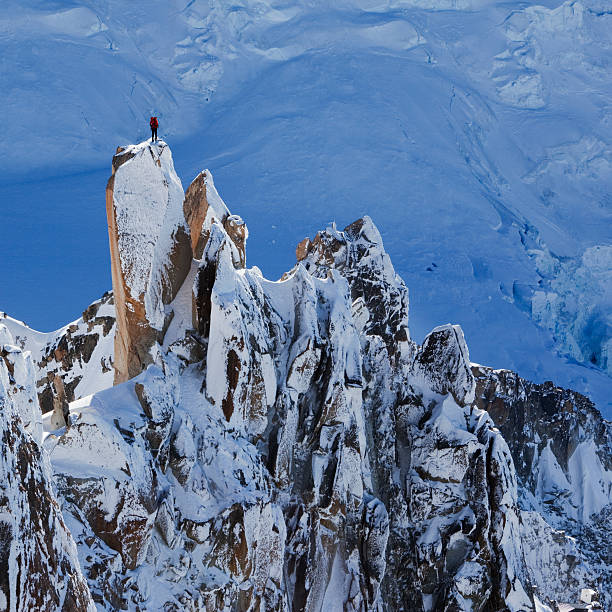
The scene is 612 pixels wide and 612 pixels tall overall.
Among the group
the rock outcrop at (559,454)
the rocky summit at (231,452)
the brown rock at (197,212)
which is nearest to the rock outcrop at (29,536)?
the rocky summit at (231,452)

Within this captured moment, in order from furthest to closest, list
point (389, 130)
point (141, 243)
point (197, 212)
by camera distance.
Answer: point (389, 130), point (197, 212), point (141, 243)

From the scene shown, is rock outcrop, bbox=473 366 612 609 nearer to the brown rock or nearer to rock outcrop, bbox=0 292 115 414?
rock outcrop, bbox=0 292 115 414

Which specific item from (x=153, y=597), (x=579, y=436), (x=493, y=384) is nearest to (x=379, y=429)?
(x=153, y=597)

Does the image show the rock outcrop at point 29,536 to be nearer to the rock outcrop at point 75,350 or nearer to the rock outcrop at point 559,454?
the rock outcrop at point 75,350

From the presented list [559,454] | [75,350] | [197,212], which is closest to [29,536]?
[197,212]

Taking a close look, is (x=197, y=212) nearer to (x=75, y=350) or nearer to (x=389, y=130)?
(x=75, y=350)

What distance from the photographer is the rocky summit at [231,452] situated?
1157cm

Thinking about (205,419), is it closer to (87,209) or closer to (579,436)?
(579,436)

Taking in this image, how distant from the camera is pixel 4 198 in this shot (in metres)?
49.6

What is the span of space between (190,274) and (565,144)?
51.2 m

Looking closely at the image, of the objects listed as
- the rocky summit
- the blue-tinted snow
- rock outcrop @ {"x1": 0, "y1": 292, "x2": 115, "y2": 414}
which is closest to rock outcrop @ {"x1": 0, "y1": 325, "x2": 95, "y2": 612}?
the rocky summit

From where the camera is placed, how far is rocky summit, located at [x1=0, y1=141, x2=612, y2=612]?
11570 mm

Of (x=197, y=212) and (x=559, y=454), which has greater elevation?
(x=559, y=454)

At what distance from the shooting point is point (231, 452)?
14.0 m
